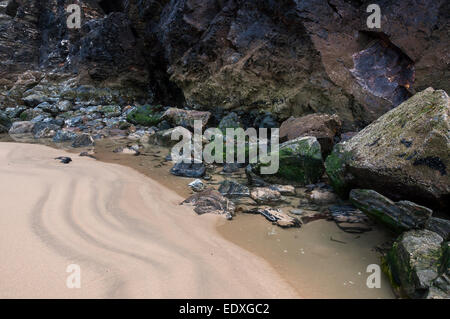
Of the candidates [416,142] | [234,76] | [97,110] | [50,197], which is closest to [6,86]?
[97,110]

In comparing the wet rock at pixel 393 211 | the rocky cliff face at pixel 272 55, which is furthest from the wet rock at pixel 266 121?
the wet rock at pixel 393 211

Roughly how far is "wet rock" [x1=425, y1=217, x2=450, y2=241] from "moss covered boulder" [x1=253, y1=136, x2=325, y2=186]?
1.68 meters

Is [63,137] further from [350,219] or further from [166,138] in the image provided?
[350,219]

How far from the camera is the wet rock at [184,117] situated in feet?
23.5

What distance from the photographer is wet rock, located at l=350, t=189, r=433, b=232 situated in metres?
2.13

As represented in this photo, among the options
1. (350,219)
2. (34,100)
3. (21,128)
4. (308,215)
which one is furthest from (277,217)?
(34,100)

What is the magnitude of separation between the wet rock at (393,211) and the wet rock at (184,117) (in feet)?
16.9

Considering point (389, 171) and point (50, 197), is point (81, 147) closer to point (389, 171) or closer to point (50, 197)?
point (50, 197)

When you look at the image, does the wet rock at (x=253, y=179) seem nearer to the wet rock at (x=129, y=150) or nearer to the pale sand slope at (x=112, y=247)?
the pale sand slope at (x=112, y=247)

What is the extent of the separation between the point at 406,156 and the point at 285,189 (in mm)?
1404

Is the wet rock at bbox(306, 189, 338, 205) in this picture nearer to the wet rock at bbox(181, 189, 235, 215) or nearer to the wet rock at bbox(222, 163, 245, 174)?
the wet rock at bbox(181, 189, 235, 215)

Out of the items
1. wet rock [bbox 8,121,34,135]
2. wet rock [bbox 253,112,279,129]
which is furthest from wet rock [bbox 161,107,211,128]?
wet rock [bbox 8,121,34,135]

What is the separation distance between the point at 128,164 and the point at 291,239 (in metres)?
3.20

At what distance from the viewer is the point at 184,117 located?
730 cm
